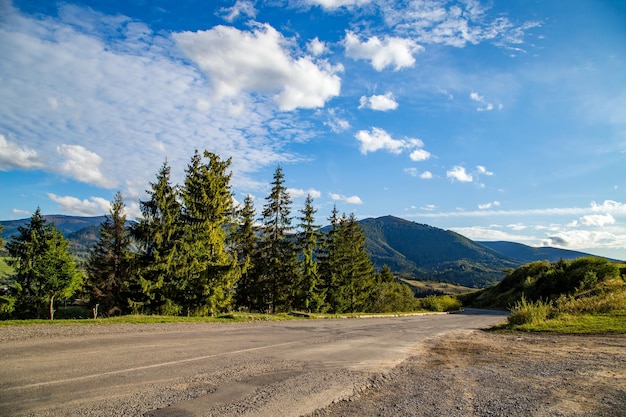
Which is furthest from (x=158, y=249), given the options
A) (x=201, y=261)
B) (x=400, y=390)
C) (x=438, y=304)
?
(x=438, y=304)

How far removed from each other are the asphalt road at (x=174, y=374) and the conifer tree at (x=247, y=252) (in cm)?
2466

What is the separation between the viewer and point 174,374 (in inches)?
257

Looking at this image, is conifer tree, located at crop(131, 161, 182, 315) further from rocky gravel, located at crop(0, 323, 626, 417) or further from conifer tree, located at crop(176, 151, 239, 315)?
rocky gravel, located at crop(0, 323, 626, 417)

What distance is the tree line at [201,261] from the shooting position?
82.3 ft

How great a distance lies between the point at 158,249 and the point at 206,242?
3.39 meters

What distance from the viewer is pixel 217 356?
8.47 m

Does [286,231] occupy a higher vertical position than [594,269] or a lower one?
higher

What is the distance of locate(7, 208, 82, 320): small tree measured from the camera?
121ft

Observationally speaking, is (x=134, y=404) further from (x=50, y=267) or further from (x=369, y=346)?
(x=50, y=267)

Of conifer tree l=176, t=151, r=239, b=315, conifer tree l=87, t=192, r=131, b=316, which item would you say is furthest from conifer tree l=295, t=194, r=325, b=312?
conifer tree l=87, t=192, r=131, b=316

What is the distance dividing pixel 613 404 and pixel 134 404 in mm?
6897

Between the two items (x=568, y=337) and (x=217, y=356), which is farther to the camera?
(x=568, y=337)

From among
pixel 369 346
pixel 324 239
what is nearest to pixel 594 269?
pixel 324 239

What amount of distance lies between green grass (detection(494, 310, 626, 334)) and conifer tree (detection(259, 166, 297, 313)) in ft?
71.5
